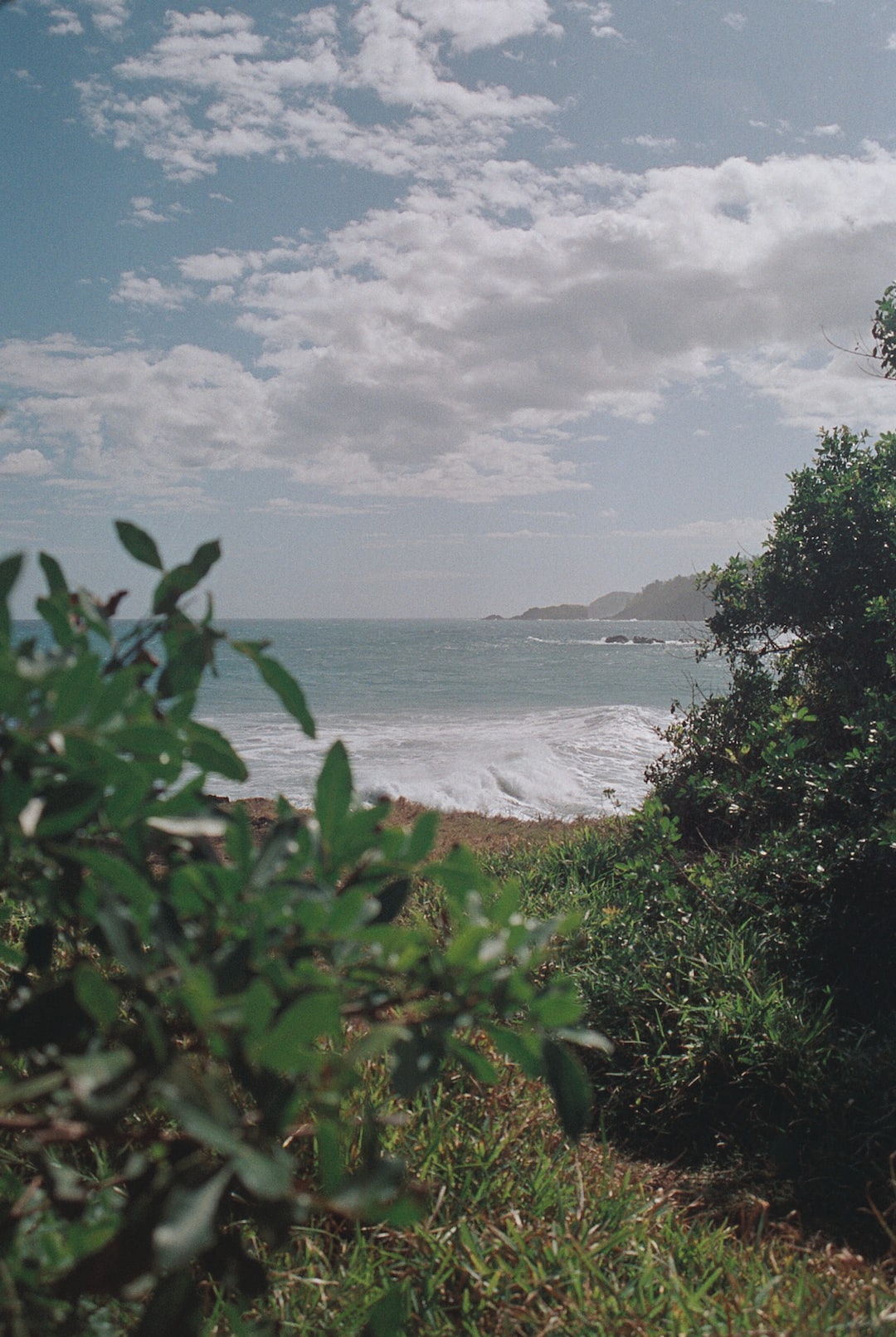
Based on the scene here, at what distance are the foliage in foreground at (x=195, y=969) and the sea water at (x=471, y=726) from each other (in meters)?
0.24

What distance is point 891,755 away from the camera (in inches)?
187

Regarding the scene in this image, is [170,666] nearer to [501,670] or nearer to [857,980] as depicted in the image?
[857,980]

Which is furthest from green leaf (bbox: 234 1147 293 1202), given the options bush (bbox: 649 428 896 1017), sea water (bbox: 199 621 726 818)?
bush (bbox: 649 428 896 1017)

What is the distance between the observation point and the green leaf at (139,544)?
4.11 feet

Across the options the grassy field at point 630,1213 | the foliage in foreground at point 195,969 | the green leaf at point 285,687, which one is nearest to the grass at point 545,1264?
the grassy field at point 630,1213

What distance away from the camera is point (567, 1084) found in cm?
100

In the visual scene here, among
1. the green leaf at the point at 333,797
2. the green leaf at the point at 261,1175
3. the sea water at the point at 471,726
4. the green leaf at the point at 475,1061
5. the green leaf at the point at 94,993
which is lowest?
the sea water at the point at 471,726

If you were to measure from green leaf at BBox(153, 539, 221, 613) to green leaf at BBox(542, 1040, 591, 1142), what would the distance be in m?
0.74

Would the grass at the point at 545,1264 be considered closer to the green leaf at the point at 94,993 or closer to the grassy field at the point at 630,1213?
the grassy field at the point at 630,1213

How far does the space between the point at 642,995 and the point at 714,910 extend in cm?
94

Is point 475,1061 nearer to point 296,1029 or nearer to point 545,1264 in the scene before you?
point 296,1029

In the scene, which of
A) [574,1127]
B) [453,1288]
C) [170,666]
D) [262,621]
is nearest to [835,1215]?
[453,1288]

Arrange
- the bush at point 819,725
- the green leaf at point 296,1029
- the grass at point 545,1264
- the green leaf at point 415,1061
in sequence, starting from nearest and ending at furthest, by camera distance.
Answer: the green leaf at point 296,1029 → the green leaf at point 415,1061 → the grass at point 545,1264 → the bush at point 819,725

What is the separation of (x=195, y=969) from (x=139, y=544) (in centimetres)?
65
